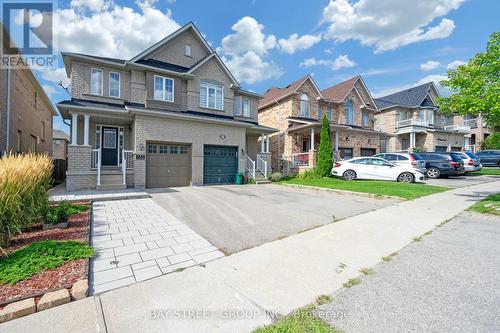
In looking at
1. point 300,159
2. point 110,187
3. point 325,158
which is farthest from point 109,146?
point 325,158

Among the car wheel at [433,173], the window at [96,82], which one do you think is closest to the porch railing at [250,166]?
the window at [96,82]

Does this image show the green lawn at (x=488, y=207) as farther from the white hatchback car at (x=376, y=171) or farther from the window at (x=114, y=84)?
the window at (x=114, y=84)

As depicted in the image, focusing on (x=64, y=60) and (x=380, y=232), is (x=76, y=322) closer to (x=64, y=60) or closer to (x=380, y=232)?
(x=380, y=232)

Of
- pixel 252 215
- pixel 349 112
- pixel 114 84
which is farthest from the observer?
pixel 349 112

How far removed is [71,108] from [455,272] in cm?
1445

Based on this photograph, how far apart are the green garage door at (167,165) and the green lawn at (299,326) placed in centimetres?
1155

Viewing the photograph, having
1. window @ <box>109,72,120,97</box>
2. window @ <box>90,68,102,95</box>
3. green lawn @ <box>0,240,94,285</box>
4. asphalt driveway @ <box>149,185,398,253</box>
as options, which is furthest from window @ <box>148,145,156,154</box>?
green lawn @ <box>0,240,94,285</box>

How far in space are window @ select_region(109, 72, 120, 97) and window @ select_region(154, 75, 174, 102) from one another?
6.96ft

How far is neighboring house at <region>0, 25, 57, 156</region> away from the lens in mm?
10805

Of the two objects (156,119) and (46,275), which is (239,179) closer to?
(156,119)

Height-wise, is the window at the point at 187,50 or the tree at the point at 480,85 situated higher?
the window at the point at 187,50

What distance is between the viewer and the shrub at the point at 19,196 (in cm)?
381

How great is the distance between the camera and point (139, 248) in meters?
4.13

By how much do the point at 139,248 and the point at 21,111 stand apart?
1542cm
